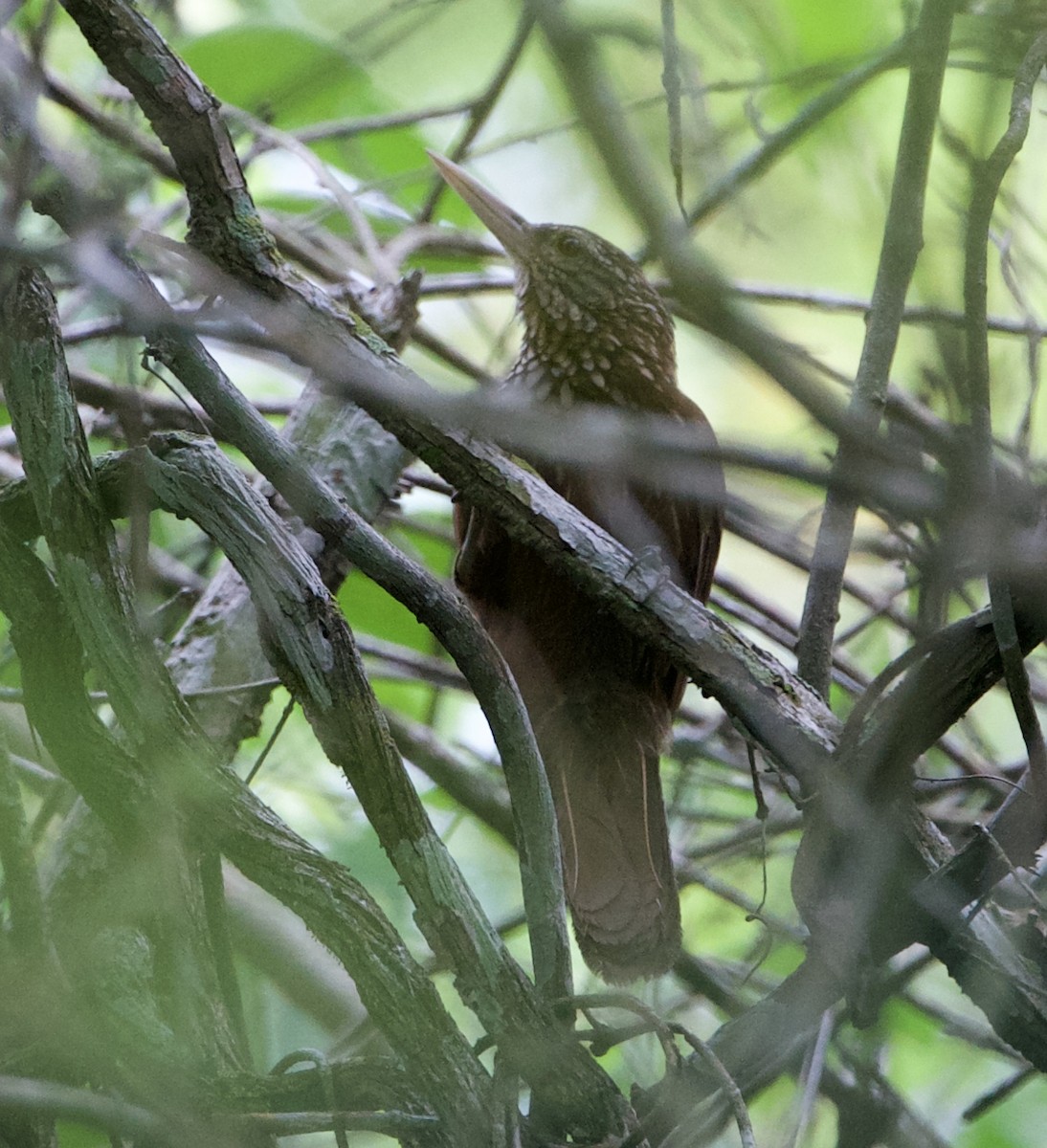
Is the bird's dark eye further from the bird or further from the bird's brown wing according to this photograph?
the bird's brown wing

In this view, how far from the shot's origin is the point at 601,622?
2.32m

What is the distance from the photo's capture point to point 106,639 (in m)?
1.33

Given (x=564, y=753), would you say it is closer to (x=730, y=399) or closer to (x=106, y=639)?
(x=106, y=639)

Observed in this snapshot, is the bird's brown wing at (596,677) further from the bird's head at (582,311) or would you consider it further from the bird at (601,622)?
the bird's head at (582,311)

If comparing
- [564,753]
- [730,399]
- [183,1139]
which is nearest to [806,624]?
[564,753]

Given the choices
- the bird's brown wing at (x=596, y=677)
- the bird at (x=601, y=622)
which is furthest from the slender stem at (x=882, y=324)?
the bird's brown wing at (x=596, y=677)

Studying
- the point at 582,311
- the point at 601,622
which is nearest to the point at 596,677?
the point at 601,622

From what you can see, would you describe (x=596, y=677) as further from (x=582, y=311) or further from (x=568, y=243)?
(x=568, y=243)

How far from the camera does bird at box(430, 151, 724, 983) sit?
6.78 ft

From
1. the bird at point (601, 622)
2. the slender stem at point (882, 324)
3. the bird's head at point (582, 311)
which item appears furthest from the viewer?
the bird's head at point (582, 311)

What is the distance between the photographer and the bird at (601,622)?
207cm

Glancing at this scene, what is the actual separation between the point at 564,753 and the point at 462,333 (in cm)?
172

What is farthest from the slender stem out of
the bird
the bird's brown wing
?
the bird's brown wing

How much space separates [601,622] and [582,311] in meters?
0.76
